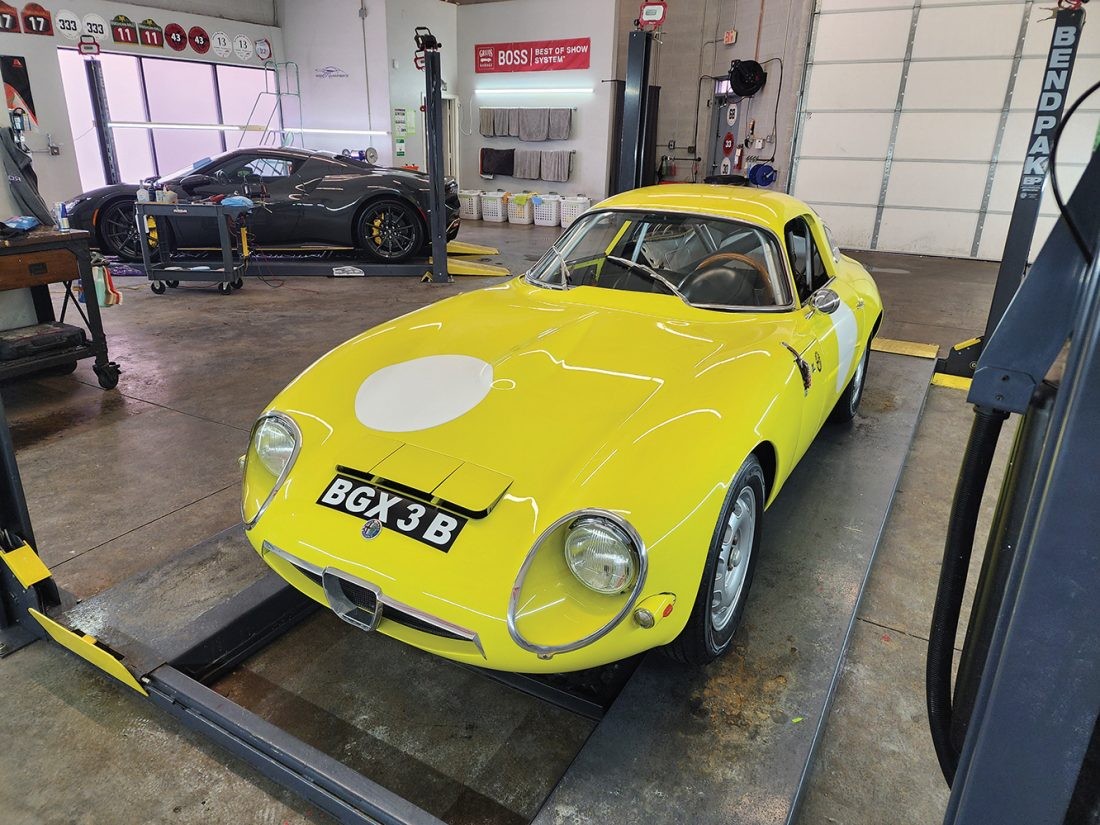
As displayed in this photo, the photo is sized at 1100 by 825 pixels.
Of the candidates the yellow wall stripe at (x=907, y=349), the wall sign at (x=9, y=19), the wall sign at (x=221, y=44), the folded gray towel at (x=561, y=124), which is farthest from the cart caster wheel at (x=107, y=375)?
the wall sign at (x=221, y=44)

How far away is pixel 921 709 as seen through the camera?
2.14m

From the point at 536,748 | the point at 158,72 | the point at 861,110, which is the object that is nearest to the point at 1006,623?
the point at 536,748

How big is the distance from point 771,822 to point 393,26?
1518 cm

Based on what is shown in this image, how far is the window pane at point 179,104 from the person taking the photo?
1390cm

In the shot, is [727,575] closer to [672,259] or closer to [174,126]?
[672,259]

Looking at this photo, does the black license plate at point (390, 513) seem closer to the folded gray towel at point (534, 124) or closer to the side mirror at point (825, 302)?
the side mirror at point (825, 302)

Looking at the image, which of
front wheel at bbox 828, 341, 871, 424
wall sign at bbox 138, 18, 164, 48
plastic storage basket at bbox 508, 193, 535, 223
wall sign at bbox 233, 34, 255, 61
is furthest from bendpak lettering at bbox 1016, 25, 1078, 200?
wall sign at bbox 233, 34, 255, 61

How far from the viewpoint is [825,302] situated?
2.76 metres

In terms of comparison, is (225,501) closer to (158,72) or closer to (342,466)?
(342,466)

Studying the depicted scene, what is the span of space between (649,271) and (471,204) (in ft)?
41.8

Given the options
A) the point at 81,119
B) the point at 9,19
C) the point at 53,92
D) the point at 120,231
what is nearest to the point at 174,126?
the point at 81,119

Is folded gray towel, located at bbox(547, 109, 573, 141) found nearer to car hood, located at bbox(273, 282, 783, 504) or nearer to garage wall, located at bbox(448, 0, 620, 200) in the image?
garage wall, located at bbox(448, 0, 620, 200)

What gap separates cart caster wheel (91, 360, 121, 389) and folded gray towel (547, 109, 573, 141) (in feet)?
38.2

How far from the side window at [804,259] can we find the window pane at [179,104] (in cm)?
1447
